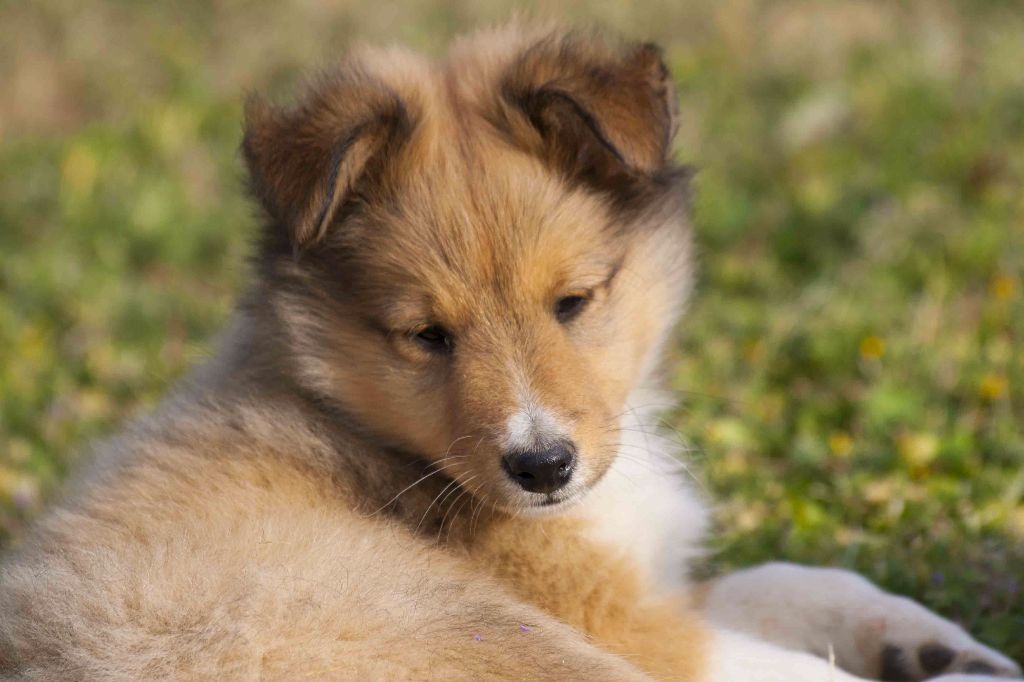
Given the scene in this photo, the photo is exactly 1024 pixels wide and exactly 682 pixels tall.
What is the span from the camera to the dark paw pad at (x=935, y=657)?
12.0ft

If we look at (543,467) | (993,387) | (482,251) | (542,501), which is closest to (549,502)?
(542,501)

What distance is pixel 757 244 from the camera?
677 centimetres

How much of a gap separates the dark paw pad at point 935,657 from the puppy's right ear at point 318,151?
2.17 m

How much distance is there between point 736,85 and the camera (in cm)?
836

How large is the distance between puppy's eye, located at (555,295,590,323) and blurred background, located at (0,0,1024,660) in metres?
1.01

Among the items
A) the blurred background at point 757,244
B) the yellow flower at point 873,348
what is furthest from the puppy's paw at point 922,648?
the yellow flower at point 873,348

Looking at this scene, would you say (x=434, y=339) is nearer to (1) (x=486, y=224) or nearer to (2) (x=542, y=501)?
(1) (x=486, y=224)

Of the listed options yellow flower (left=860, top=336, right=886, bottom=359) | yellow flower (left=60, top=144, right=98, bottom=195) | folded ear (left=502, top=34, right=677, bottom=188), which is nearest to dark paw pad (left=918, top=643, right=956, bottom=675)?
folded ear (left=502, top=34, right=677, bottom=188)

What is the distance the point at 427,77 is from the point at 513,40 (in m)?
0.39

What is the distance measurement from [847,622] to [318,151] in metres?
2.15

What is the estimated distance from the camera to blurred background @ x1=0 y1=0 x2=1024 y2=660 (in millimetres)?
4664

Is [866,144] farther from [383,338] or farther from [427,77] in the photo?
→ [383,338]

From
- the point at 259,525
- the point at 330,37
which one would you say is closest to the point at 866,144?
the point at 330,37

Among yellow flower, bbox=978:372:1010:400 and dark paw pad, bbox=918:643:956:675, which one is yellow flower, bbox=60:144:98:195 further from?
dark paw pad, bbox=918:643:956:675
